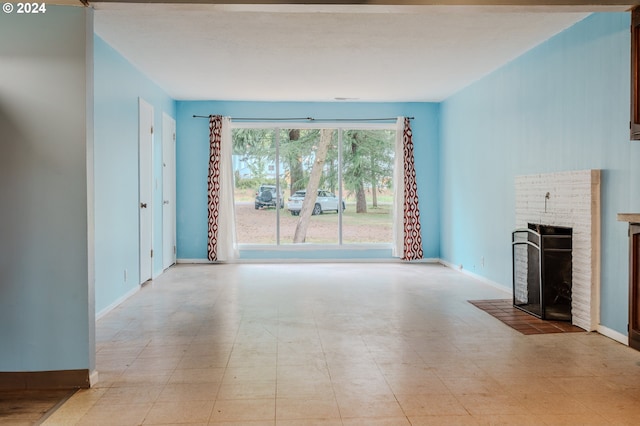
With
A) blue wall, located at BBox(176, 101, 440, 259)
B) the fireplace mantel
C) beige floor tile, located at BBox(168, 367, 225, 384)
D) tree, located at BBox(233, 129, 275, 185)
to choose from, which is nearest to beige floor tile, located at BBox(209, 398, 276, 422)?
beige floor tile, located at BBox(168, 367, 225, 384)

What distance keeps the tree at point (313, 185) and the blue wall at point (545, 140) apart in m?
1.93

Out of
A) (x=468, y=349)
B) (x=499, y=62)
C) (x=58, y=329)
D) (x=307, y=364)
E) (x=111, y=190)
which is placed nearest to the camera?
(x=58, y=329)

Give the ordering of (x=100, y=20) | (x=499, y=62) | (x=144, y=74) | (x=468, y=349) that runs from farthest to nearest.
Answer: (x=144, y=74), (x=499, y=62), (x=100, y=20), (x=468, y=349)

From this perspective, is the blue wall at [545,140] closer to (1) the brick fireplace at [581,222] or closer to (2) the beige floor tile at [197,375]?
(1) the brick fireplace at [581,222]

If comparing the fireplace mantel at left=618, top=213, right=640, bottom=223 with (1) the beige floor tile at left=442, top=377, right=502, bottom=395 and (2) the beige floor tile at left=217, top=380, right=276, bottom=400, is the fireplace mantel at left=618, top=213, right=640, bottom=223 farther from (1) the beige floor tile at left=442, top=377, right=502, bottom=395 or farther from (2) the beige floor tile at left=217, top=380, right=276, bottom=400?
(2) the beige floor tile at left=217, top=380, right=276, bottom=400

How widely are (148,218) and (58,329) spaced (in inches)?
138

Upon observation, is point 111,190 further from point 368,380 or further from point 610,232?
point 610,232

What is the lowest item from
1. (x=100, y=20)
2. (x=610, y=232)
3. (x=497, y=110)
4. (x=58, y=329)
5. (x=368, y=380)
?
(x=368, y=380)

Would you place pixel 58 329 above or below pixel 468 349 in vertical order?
above

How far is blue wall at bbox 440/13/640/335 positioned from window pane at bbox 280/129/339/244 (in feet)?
5.96

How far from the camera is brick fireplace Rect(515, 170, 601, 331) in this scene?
4070 millimetres

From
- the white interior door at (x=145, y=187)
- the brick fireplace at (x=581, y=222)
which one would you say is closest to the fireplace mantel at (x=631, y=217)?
the brick fireplace at (x=581, y=222)

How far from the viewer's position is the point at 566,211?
4465mm

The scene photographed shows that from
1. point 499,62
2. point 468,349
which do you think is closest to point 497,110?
point 499,62
